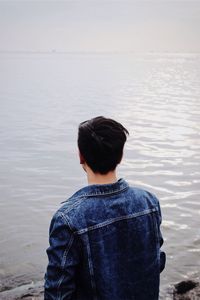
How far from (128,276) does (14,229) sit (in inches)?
264

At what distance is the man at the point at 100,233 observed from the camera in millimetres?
2328

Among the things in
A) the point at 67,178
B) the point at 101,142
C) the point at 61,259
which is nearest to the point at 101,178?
the point at 101,142

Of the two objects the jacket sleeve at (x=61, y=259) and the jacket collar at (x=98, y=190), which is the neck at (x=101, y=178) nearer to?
the jacket collar at (x=98, y=190)

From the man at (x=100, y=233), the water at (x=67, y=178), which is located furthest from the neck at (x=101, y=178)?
the water at (x=67, y=178)

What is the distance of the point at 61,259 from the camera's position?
2.32 m

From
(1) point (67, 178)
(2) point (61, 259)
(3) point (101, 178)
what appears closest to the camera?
(2) point (61, 259)

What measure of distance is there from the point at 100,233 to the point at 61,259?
254mm

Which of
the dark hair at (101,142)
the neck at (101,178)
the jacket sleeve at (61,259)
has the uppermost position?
the dark hair at (101,142)

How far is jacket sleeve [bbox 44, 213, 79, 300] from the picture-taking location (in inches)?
90.9

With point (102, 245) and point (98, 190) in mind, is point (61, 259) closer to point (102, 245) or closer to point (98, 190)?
point (102, 245)

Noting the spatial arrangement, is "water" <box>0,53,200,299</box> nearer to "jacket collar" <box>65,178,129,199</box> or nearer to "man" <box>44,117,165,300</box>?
"man" <box>44,117,165,300</box>

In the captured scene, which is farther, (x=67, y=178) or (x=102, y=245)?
(x=67, y=178)

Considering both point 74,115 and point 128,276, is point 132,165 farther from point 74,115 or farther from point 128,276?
point 74,115

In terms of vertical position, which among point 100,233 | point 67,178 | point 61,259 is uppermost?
point 100,233
